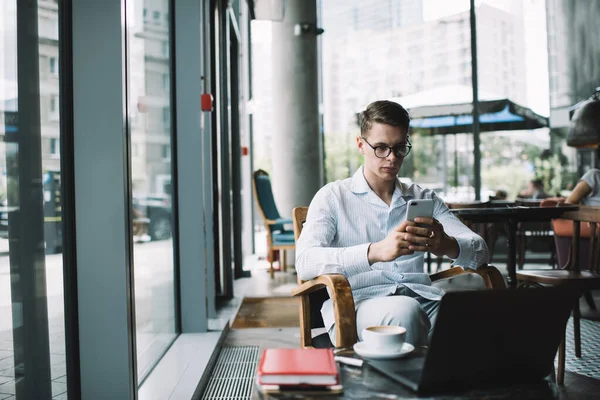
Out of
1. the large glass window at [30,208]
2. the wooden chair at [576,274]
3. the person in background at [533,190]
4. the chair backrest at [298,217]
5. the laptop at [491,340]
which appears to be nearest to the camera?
the laptop at [491,340]

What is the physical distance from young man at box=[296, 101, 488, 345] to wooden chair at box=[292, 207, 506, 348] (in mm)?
48

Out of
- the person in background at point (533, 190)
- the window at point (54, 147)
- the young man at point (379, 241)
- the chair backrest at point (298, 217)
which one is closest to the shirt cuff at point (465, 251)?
the young man at point (379, 241)

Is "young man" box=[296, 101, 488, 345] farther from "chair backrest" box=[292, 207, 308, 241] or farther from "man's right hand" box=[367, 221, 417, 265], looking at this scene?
"chair backrest" box=[292, 207, 308, 241]

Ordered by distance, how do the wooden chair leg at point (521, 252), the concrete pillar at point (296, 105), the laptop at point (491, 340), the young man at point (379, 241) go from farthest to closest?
1. the concrete pillar at point (296, 105)
2. the wooden chair leg at point (521, 252)
3. the young man at point (379, 241)
4. the laptop at point (491, 340)

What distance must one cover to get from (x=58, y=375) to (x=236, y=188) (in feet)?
14.8

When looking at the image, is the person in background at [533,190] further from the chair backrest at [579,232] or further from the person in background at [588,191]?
the chair backrest at [579,232]

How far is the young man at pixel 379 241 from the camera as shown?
5.97 feet

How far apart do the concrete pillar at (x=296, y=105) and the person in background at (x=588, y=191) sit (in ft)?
11.2

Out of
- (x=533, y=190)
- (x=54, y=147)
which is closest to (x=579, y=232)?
(x=54, y=147)

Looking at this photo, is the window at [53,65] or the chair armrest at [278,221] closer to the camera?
the window at [53,65]

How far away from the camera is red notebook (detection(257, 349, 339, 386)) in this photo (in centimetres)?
117

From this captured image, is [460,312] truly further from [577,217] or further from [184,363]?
[577,217]

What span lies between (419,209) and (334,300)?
1.21 ft

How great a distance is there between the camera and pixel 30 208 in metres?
1.61
